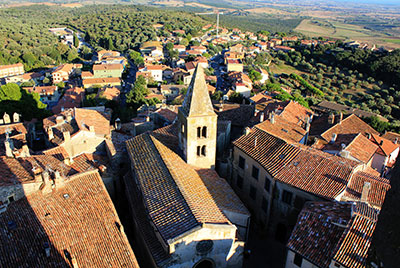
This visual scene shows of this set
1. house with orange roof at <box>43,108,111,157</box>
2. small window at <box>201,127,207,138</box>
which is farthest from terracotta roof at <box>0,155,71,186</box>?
small window at <box>201,127,207,138</box>

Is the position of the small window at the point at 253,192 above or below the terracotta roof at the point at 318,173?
below

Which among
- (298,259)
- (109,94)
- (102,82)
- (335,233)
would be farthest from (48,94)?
(335,233)

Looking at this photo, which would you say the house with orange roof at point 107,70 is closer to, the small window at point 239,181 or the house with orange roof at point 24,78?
the house with orange roof at point 24,78

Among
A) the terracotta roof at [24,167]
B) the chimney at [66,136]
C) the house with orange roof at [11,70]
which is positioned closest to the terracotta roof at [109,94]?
the chimney at [66,136]

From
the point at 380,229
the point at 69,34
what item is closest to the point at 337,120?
the point at 380,229

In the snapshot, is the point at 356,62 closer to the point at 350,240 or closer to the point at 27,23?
the point at 350,240

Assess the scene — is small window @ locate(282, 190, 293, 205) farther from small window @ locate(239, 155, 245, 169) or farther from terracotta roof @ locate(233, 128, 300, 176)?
small window @ locate(239, 155, 245, 169)

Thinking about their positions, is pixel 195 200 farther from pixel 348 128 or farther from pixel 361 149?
pixel 348 128
